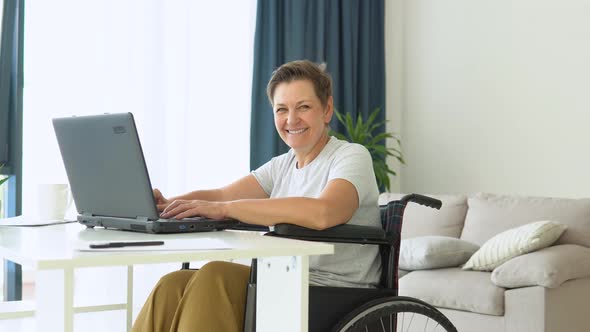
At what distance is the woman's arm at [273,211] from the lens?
1.76 m

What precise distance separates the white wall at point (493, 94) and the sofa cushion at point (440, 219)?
2.06ft

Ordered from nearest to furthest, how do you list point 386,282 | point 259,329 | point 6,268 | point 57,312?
point 57,312 < point 259,329 < point 386,282 < point 6,268

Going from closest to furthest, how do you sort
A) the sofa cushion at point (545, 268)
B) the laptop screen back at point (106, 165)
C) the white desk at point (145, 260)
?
the white desk at point (145, 260)
the laptop screen back at point (106, 165)
the sofa cushion at point (545, 268)

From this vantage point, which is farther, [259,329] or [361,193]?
[361,193]

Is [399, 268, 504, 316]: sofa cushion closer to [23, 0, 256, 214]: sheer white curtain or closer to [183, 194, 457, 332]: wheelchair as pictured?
[183, 194, 457, 332]: wheelchair

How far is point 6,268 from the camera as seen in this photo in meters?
4.01

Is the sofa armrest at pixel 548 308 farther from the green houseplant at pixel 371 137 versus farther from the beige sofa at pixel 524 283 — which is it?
the green houseplant at pixel 371 137

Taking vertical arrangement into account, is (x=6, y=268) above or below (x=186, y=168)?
below

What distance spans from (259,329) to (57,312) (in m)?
0.43

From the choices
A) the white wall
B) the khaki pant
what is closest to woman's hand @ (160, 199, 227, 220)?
the khaki pant

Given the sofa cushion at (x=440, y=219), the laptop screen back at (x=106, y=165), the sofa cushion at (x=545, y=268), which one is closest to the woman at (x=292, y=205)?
the laptop screen back at (x=106, y=165)

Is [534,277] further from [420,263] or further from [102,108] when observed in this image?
[102,108]

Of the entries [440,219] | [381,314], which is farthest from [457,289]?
[381,314]

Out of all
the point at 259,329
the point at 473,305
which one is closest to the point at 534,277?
the point at 473,305
